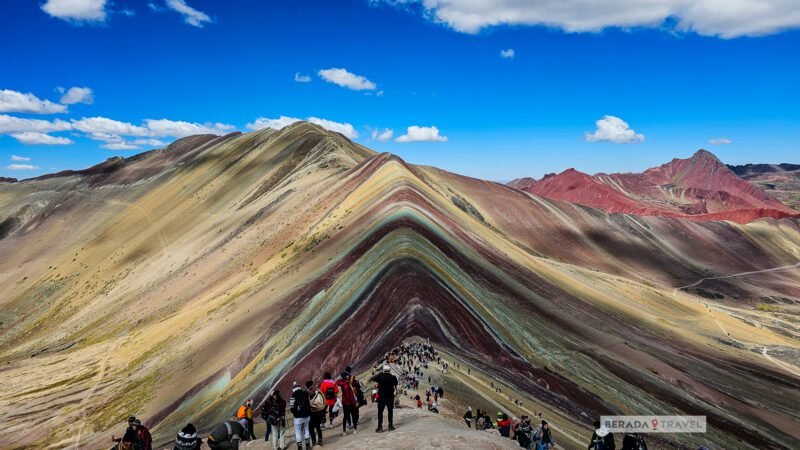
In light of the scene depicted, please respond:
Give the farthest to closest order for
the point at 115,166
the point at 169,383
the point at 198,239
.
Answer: the point at 115,166
the point at 198,239
the point at 169,383

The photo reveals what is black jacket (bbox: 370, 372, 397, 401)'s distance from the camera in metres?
12.0

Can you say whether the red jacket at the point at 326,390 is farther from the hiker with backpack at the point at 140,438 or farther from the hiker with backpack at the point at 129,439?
the hiker with backpack at the point at 129,439

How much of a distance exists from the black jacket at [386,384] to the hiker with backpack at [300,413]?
1.67 m

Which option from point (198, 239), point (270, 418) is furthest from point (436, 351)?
point (198, 239)

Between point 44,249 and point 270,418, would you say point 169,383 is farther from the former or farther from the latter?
point 44,249

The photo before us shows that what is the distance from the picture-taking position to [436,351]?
69.8 feet

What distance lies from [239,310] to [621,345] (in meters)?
27.8

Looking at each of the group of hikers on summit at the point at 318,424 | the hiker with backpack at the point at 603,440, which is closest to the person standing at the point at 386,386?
the group of hikers on summit at the point at 318,424

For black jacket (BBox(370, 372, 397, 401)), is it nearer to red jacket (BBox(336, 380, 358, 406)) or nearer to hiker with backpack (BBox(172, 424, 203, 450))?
red jacket (BBox(336, 380, 358, 406))

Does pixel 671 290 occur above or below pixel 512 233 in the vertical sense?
below

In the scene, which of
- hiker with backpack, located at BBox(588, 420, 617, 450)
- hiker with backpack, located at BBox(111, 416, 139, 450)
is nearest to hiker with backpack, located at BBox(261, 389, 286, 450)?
hiker with backpack, located at BBox(111, 416, 139, 450)

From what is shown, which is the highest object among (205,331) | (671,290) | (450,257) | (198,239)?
(198,239)

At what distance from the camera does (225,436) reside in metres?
12.1

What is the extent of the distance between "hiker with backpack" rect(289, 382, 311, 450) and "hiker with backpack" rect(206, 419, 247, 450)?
5.44ft
